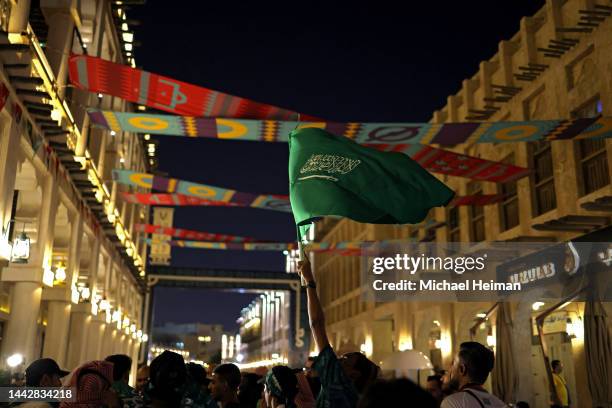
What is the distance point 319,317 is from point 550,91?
13.6 m

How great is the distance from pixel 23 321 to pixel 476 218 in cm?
1349

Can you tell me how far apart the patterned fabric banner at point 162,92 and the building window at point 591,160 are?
689 cm

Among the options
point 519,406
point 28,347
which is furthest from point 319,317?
point 28,347

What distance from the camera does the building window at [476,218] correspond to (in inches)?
776

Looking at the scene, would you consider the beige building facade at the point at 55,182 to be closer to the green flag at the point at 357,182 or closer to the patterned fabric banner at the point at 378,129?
the patterned fabric banner at the point at 378,129

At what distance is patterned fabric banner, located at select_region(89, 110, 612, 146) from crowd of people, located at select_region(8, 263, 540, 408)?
5.75 meters

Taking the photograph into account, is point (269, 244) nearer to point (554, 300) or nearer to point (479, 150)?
point (479, 150)

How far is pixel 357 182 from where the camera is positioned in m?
6.15

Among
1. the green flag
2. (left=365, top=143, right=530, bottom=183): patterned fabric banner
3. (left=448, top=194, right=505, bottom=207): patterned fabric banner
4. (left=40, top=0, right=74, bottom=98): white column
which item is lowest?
the green flag

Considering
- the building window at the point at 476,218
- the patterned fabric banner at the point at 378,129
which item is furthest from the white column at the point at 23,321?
the building window at the point at 476,218

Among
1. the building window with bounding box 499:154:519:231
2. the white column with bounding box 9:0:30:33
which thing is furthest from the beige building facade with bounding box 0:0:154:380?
the building window with bounding box 499:154:519:231

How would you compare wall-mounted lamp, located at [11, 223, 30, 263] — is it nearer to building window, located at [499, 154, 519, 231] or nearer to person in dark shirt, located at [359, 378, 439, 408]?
person in dark shirt, located at [359, 378, 439, 408]

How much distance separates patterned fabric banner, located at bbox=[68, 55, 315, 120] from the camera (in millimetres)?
9625

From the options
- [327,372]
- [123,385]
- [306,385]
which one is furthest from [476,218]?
[327,372]
